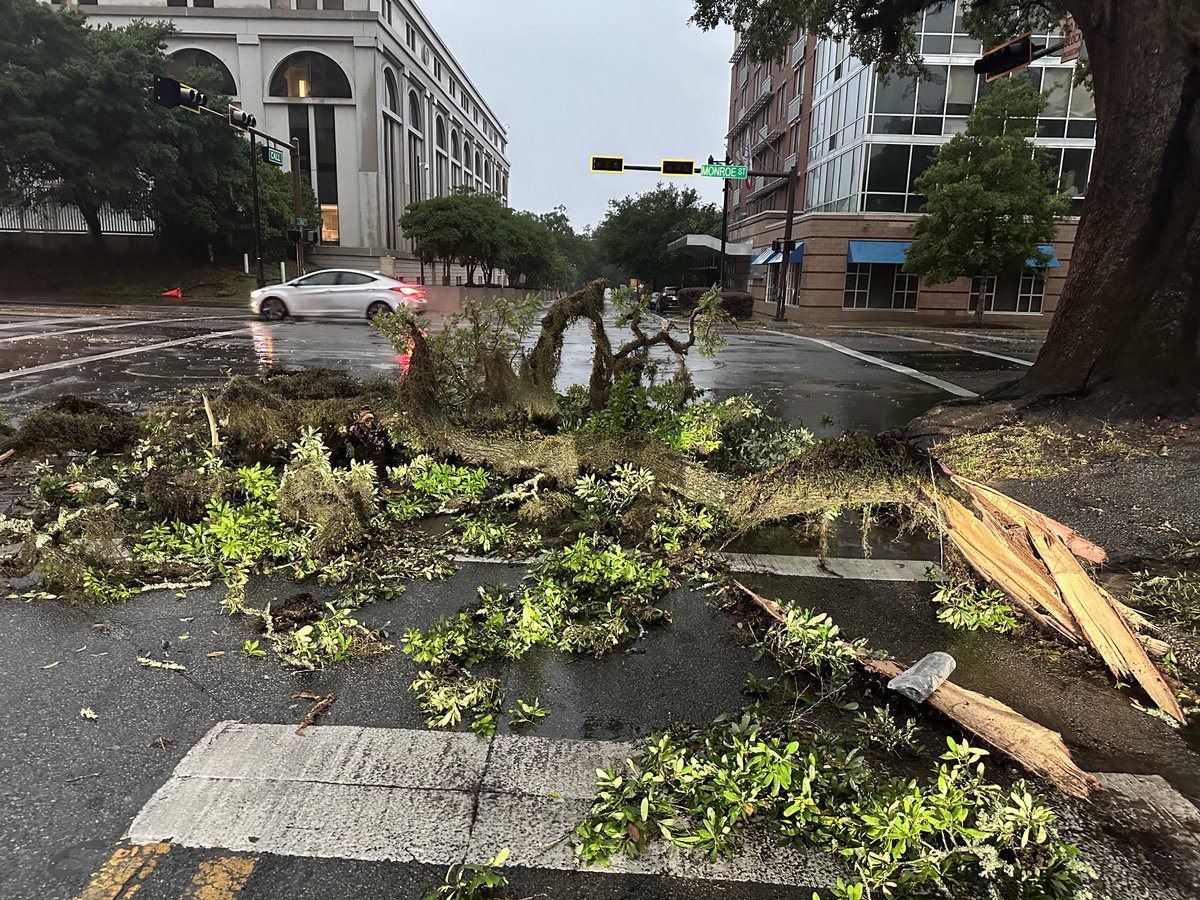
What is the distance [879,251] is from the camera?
31859mm

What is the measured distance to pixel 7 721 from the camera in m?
2.67

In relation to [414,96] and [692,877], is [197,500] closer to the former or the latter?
[692,877]

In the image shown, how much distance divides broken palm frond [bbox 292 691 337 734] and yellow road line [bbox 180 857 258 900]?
25.1 inches

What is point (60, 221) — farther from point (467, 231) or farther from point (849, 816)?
point (849, 816)

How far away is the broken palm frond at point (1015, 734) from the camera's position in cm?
247

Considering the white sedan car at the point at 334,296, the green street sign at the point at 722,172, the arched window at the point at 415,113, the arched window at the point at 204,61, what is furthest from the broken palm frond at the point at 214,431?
the arched window at the point at 415,113

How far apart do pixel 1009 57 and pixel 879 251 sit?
2060 centimetres

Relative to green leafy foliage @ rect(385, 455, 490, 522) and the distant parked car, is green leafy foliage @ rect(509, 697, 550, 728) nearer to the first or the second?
green leafy foliage @ rect(385, 455, 490, 522)

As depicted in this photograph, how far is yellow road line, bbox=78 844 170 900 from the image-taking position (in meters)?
1.95

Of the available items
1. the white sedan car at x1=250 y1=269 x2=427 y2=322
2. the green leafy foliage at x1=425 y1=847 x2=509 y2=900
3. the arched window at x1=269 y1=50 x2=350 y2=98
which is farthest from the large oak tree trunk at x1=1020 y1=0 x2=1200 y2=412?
the arched window at x1=269 y1=50 x2=350 y2=98

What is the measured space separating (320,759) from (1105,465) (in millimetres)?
6167

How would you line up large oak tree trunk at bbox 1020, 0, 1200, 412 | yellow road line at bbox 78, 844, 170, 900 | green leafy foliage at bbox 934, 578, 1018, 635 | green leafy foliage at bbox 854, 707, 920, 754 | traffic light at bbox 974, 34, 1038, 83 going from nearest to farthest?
1. yellow road line at bbox 78, 844, 170, 900
2. green leafy foliage at bbox 854, 707, 920, 754
3. green leafy foliage at bbox 934, 578, 1018, 635
4. large oak tree trunk at bbox 1020, 0, 1200, 412
5. traffic light at bbox 974, 34, 1038, 83

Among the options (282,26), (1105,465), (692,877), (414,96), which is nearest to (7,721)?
(692,877)

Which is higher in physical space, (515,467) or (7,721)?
(515,467)
